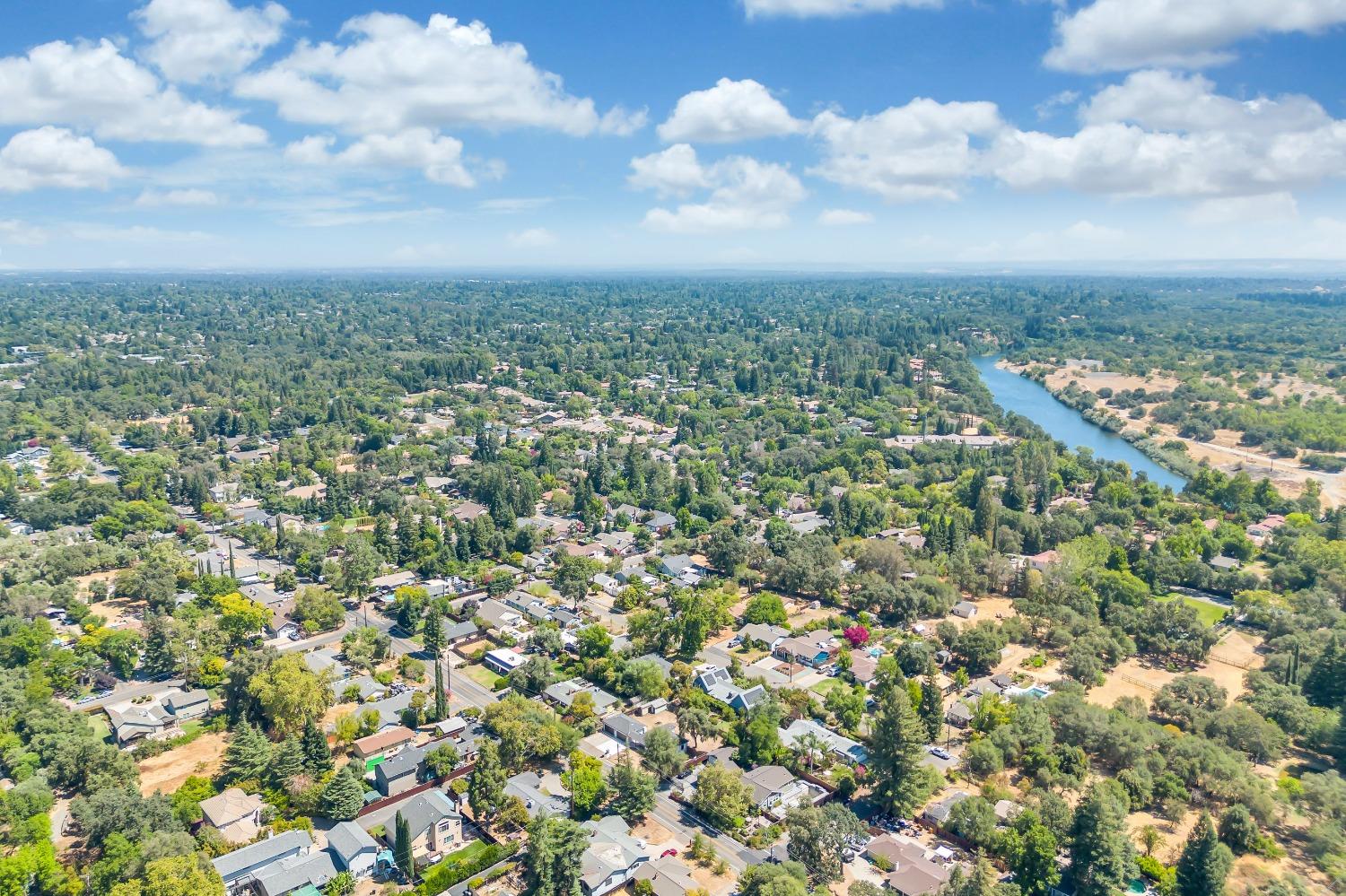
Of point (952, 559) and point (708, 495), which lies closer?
point (952, 559)

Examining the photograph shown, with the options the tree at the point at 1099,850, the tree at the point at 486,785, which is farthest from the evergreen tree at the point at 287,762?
the tree at the point at 1099,850

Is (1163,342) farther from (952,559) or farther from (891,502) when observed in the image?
(952,559)

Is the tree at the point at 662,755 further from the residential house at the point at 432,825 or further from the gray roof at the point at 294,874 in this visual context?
the gray roof at the point at 294,874

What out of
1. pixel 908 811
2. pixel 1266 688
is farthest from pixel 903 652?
pixel 1266 688

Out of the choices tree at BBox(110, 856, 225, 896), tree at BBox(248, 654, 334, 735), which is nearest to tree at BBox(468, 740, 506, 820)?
tree at BBox(110, 856, 225, 896)

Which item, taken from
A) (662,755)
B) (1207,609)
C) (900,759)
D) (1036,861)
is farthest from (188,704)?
(1207,609)
